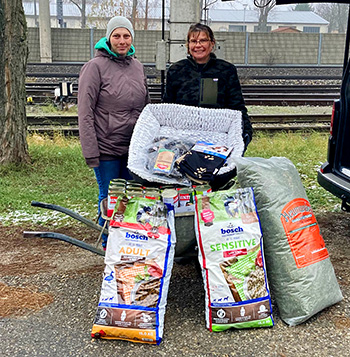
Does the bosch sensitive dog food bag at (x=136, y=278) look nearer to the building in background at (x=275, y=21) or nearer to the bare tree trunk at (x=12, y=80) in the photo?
the bare tree trunk at (x=12, y=80)

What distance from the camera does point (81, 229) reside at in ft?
16.8

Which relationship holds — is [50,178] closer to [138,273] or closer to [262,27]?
[138,273]

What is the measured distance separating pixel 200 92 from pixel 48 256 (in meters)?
2.01

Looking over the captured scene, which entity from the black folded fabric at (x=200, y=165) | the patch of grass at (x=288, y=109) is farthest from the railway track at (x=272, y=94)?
the black folded fabric at (x=200, y=165)

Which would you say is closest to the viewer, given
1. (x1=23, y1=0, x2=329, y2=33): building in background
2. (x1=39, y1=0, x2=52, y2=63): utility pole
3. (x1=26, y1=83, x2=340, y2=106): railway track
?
(x1=26, y1=83, x2=340, y2=106): railway track

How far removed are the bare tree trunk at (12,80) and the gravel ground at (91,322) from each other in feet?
9.81

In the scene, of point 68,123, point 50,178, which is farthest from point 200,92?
point 68,123

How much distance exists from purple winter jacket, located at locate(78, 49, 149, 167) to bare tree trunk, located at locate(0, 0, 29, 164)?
3.42 m

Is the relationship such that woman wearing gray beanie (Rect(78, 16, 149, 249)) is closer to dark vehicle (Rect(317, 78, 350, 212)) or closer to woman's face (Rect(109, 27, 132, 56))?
woman's face (Rect(109, 27, 132, 56))

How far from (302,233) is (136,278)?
45.5 inches

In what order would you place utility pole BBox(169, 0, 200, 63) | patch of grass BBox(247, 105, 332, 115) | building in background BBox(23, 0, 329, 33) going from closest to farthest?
1. utility pole BBox(169, 0, 200, 63)
2. patch of grass BBox(247, 105, 332, 115)
3. building in background BBox(23, 0, 329, 33)

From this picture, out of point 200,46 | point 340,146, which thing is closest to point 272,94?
point 340,146

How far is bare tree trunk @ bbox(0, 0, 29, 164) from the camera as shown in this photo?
6.77 meters

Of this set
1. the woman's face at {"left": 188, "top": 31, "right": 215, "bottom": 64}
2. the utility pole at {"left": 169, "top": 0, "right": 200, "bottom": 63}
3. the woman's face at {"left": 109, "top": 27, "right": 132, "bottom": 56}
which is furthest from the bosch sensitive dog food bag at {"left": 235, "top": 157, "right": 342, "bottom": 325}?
the utility pole at {"left": 169, "top": 0, "right": 200, "bottom": 63}
